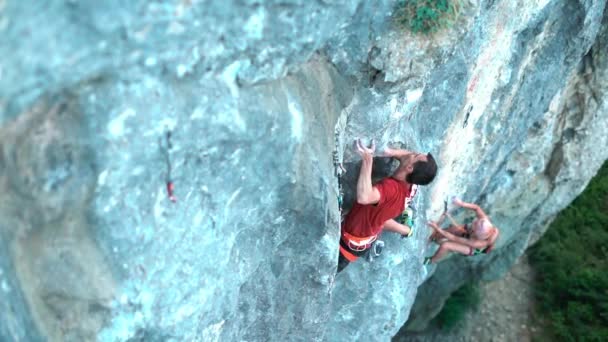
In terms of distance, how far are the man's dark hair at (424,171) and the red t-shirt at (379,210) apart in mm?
131

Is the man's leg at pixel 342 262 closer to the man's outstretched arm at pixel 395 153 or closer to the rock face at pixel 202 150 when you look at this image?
the rock face at pixel 202 150

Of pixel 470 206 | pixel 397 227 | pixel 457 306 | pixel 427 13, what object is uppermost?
pixel 427 13

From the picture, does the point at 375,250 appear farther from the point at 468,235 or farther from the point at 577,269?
the point at 577,269

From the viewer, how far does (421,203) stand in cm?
543

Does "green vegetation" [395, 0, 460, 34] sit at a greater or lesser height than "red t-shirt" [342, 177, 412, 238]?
greater

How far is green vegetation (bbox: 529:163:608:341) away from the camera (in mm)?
9953

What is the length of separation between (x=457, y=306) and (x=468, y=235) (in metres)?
4.46

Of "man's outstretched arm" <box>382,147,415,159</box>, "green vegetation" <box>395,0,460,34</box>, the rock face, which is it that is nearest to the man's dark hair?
"man's outstretched arm" <box>382,147,415,159</box>

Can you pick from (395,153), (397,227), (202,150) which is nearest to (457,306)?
(397,227)

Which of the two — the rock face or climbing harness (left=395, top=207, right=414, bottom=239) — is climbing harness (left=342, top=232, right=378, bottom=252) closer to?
the rock face

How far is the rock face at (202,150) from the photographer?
7.97 ft

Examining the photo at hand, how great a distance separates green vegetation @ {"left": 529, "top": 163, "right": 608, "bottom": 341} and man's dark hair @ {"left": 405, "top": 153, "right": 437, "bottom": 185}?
7031 mm

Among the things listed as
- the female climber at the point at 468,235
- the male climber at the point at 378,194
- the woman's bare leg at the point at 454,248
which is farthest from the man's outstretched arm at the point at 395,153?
the woman's bare leg at the point at 454,248

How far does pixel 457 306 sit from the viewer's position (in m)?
10.6
